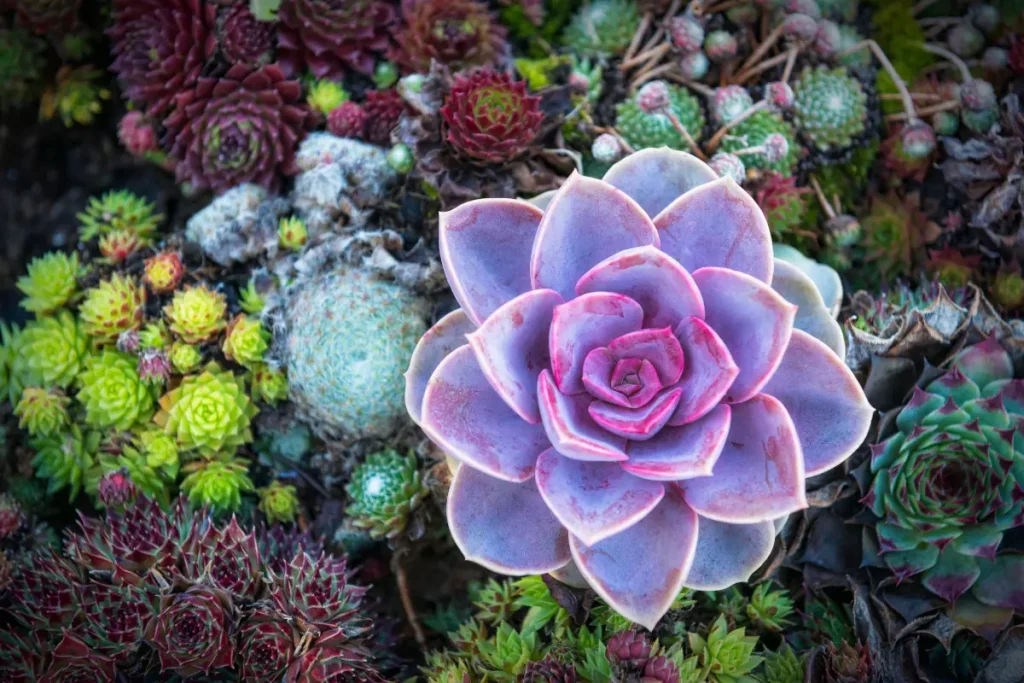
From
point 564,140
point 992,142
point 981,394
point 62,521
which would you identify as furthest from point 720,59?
point 62,521

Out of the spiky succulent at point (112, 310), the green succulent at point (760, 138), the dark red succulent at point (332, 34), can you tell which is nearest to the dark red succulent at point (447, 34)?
the dark red succulent at point (332, 34)

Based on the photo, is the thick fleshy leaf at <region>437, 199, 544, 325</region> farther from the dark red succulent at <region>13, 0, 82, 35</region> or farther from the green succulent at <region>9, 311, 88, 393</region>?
the dark red succulent at <region>13, 0, 82, 35</region>

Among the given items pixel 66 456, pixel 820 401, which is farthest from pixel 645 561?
pixel 66 456

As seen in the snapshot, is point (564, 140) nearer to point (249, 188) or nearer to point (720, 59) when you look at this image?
point (720, 59)

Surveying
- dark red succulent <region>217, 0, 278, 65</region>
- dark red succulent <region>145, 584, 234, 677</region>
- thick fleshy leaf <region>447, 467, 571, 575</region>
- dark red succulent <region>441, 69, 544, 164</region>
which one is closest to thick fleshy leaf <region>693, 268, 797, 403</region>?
thick fleshy leaf <region>447, 467, 571, 575</region>

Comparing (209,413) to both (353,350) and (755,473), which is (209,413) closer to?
(353,350)
